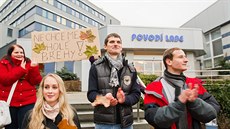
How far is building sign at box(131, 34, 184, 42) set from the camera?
1686 cm

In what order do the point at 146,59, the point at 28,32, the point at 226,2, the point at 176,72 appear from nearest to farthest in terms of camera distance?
the point at 176,72 → the point at 146,59 → the point at 226,2 → the point at 28,32

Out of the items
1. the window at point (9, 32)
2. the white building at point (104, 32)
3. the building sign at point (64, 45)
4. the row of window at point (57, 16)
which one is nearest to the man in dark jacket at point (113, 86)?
the building sign at point (64, 45)

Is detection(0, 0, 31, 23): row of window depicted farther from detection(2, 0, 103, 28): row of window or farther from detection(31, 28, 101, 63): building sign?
detection(31, 28, 101, 63): building sign

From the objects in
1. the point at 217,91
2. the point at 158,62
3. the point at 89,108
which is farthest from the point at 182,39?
the point at 89,108

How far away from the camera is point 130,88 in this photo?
264 cm

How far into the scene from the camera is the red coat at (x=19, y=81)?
2.81 meters

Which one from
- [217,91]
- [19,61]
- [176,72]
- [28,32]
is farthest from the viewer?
[28,32]

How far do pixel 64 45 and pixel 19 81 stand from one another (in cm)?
237

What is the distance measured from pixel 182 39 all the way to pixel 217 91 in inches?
353

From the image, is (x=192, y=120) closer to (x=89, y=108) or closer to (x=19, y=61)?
(x=19, y=61)

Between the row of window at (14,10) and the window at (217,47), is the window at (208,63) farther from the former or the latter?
the row of window at (14,10)

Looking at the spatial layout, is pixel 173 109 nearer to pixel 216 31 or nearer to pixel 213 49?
pixel 216 31

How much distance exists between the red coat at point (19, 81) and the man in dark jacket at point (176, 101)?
169cm

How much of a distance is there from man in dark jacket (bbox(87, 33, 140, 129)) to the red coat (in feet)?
2.91
